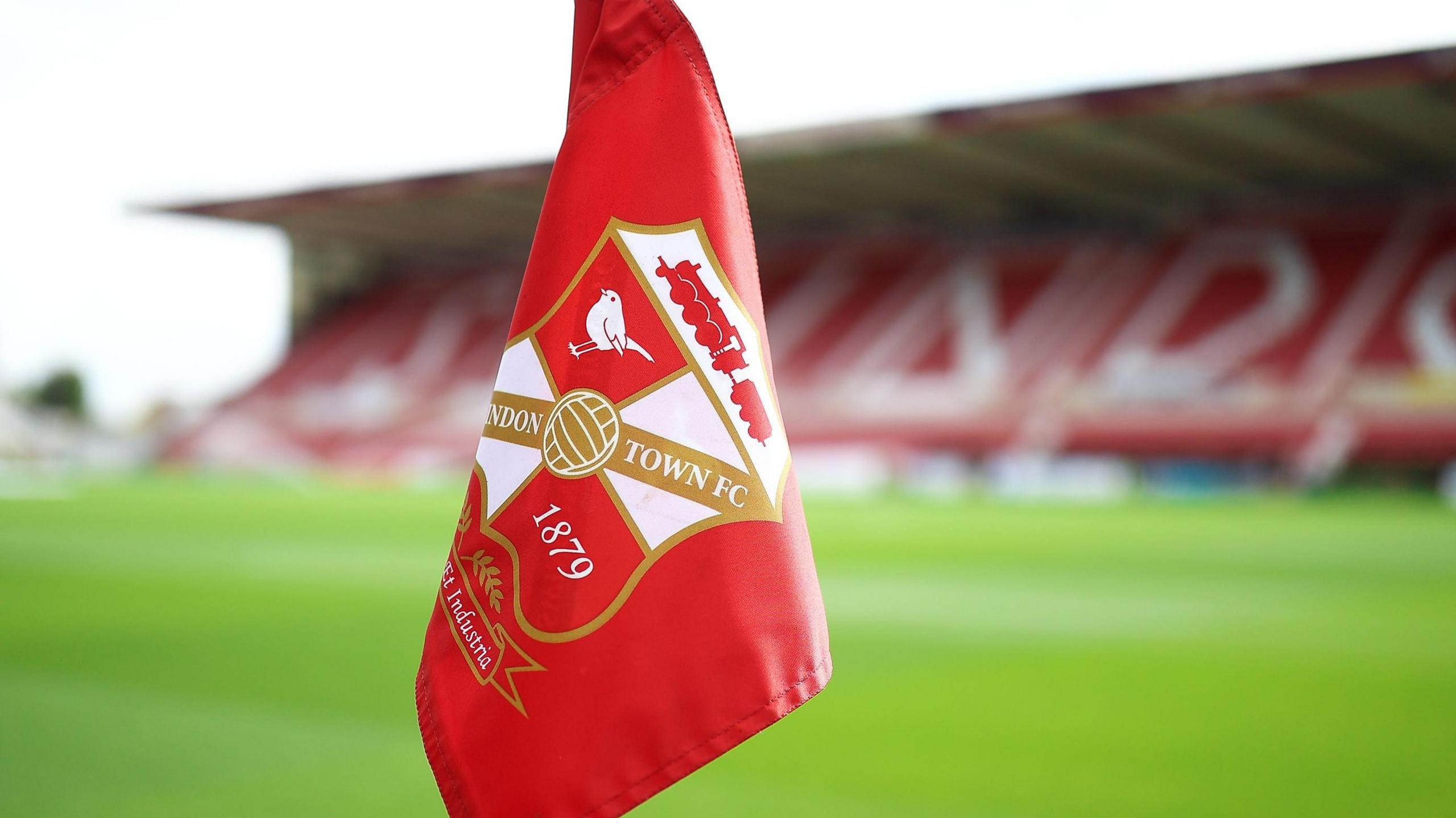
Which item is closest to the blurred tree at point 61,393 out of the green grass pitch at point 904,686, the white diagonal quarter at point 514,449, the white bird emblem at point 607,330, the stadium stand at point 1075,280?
the stadium stand at point 1075,280

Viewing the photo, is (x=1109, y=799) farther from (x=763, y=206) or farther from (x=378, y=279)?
(x=378, y=279)

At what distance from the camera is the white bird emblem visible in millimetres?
1564

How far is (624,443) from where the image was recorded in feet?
5.08

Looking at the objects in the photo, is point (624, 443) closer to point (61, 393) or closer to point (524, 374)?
point (524, 374)

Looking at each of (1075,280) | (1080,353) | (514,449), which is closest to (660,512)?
(514,449)

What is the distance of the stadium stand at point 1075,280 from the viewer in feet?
68.6

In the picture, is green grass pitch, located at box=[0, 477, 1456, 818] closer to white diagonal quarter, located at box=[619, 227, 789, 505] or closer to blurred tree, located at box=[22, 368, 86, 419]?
white diagonal quarter, located at box=[619, 227, 789, 505]

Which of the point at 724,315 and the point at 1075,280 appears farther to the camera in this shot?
the point at 1075,280

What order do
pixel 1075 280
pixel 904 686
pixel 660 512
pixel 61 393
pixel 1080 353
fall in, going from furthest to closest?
pixel 61 393 < pixel 1075 280 < pixel 1080 353 < pixel 904 686 < pixel 660 512

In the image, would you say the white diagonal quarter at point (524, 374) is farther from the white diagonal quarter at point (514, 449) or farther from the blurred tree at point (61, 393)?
the blurred tree at point (61, 393)

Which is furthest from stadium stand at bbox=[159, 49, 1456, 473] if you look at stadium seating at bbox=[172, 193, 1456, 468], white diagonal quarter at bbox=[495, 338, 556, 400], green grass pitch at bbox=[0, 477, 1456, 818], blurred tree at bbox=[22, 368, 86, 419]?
blurred tree at bbox=[22, 368, 86, 419]

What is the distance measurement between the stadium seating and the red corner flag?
20495 millimetres

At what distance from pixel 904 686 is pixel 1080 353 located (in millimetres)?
20545

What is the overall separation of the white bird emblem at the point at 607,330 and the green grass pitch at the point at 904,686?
1636 mm
